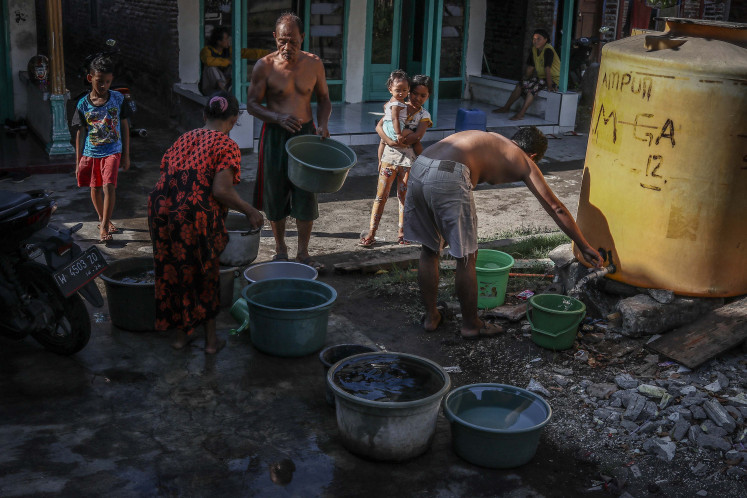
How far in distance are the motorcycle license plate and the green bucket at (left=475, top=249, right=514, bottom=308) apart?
2.67 m

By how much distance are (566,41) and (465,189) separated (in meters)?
8.84

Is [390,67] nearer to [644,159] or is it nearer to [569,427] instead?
[644,159]

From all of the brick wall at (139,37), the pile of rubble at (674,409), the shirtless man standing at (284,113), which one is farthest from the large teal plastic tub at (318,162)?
the brick wall at (139,37)

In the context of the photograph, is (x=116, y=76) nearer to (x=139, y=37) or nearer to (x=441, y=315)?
(x=139, y=37)

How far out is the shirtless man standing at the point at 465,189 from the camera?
5.42 meters

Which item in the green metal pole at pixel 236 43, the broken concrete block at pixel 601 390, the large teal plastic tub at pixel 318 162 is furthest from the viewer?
the green metal pole at pixel 236 43

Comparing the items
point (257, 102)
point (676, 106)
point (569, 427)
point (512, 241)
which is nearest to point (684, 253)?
point (676, 106)

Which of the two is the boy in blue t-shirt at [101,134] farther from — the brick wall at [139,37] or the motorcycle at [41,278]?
the brick wall at [139,37]

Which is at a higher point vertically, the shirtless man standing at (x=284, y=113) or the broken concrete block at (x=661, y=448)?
the shirtless man standing at (x=284, y=113)

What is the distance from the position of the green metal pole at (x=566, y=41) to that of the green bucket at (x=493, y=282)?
7.96m

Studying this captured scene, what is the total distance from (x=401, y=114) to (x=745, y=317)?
3.44 m

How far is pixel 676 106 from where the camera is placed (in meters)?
5.27

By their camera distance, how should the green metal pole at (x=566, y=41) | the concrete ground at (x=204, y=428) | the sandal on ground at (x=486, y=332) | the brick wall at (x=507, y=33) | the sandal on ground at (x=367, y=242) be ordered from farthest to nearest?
the brick wall at (x=507, y=33) → the green metal pole at (x=566, y=41) → the sandal on ground at (x=367, y=242) → the sandal on ground at (x=486, y=332) → the concrete ground at (x=204, y=428)

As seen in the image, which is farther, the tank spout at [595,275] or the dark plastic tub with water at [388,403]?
the tank spout at [595,275]
